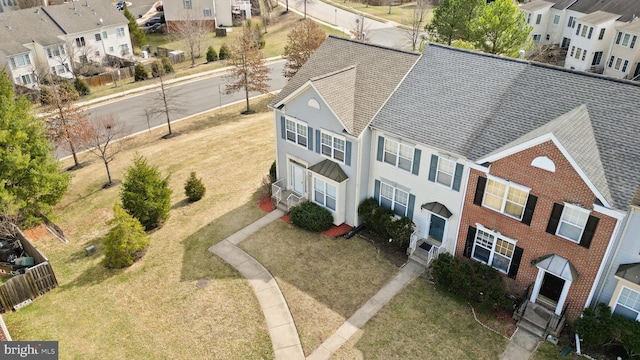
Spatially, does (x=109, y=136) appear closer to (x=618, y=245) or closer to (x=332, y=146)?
(x=332, y=146)

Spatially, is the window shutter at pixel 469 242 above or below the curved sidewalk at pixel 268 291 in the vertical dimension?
above

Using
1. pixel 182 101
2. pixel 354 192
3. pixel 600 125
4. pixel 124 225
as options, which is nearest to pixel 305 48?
pixel 182 101

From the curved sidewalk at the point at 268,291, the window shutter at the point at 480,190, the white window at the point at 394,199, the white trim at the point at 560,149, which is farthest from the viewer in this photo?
the white window at the point at 394,199

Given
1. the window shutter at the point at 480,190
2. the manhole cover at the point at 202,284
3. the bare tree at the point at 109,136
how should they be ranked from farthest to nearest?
the bare tree at the point at 109,136
the manhole cover at the point at 202,284
the window shutter at the point at 480,190

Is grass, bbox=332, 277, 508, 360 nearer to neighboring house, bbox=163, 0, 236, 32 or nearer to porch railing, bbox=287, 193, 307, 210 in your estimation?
porch railing, bbox=287, 193, 307, 210

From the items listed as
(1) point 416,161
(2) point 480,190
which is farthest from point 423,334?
(1) point 416,161

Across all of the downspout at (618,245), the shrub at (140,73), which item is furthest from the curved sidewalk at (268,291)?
the shrub at (140,73)

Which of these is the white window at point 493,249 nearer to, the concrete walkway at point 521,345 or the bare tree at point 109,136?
the concrete walkway at point 521,345
